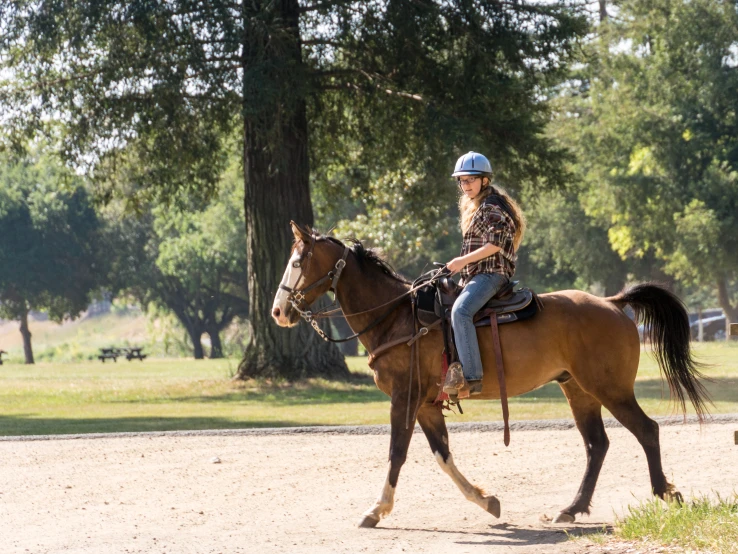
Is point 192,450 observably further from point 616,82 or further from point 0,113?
point 616,82

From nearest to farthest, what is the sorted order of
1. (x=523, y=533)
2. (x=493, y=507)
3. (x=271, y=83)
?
1. (x=523, y=533)
2. (x=493, y=507)
3. (x=271, y=83)

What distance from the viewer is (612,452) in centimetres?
1155

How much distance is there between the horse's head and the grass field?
772cm

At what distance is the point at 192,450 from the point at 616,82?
37.5 m

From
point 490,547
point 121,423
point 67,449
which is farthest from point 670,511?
point 121,423

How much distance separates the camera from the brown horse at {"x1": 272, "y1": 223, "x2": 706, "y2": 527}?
8.39 metres

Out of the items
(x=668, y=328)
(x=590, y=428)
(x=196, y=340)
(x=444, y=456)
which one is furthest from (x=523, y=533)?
(x=196, y=340)

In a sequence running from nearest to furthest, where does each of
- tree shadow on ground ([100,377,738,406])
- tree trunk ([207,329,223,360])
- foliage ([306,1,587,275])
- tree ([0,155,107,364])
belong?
tree shadow on ground ([100,377,738,406])
foliage ([306,1,587,275])
tree ([0,155,107,364])
tree trunk ([207,329,223,360])

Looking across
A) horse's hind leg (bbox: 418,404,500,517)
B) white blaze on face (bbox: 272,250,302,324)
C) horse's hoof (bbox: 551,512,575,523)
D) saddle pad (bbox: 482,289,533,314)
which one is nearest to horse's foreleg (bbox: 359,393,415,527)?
horse's hind leg (bbox: 418,404,500,517)

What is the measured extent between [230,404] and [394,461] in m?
12.9

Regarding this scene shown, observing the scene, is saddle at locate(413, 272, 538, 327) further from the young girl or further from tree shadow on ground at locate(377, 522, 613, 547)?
tree shadow on ground at locate(377, 522, 613, 547)

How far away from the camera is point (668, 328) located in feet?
29.0

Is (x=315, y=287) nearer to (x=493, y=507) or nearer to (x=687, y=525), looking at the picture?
(x=493, y=507)

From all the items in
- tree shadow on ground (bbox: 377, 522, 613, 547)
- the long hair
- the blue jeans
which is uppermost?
the long hair
